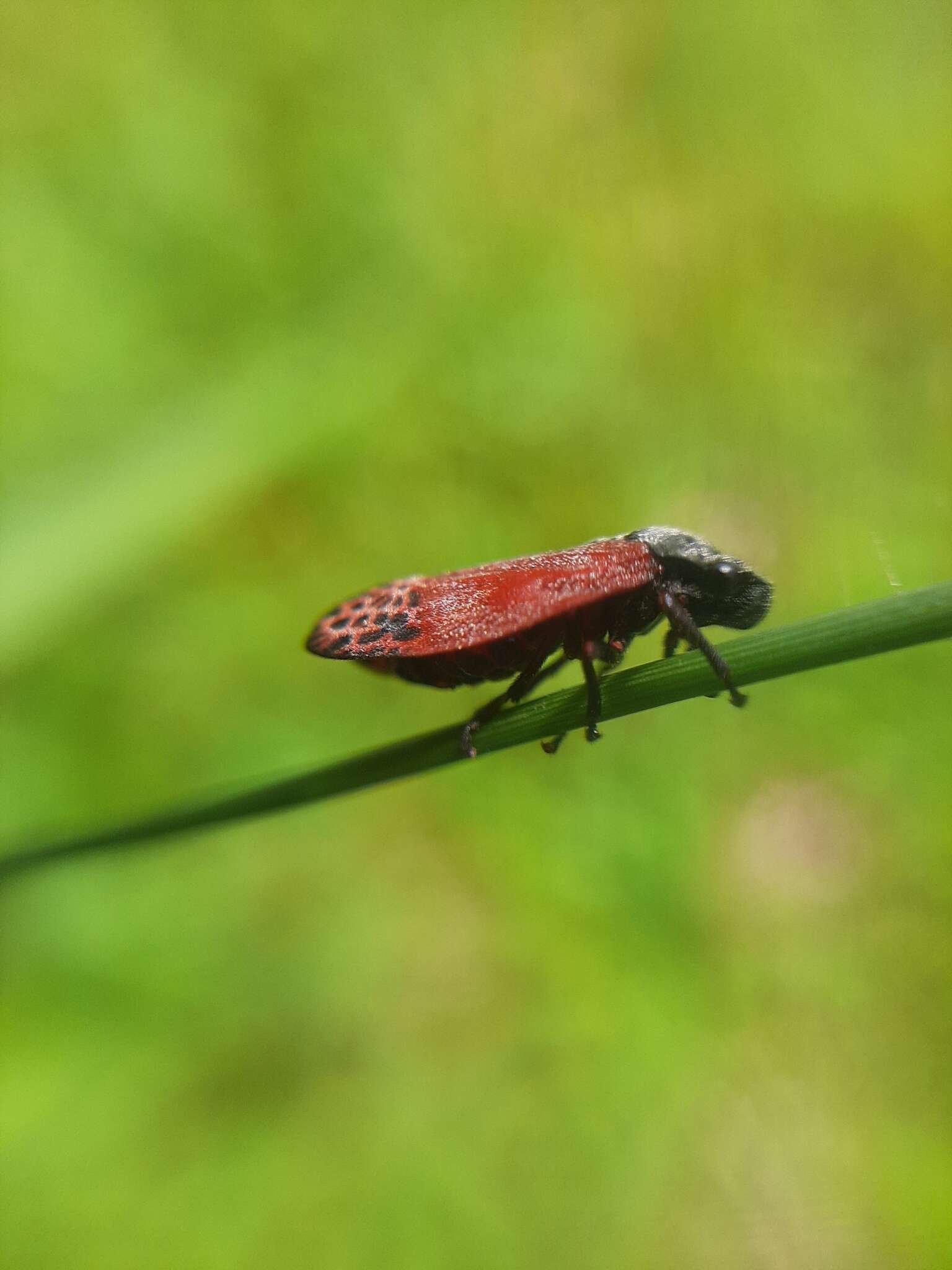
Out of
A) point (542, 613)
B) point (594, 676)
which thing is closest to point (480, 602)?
point (542, 613)

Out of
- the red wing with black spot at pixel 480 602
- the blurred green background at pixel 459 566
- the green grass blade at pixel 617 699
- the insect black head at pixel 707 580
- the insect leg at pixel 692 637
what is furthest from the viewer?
the blurred green background at pixel 459 566

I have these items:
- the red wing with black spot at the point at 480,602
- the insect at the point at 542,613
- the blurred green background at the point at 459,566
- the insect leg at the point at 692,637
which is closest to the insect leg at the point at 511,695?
the insect at the point at 542,613

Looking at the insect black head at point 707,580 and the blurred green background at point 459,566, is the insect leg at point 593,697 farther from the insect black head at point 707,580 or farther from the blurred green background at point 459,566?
the blurred green background at point 459,566

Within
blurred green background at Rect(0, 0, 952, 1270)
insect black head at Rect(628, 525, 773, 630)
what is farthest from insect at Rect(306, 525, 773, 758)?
blurred green background at Rect(0, 0, 952, 1270)

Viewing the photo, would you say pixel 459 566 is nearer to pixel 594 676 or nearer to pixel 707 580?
pixel 707 580

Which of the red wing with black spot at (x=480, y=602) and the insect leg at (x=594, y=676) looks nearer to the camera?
the insect leg at (x=594, y=676)

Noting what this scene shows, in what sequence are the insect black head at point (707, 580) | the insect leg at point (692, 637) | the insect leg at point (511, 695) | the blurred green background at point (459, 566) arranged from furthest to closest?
the blurred green background at point (459, 566) → the insect black head at point (707, 580) → the insect leg at point (511, 695) → the insect leg at point (692, 637)
